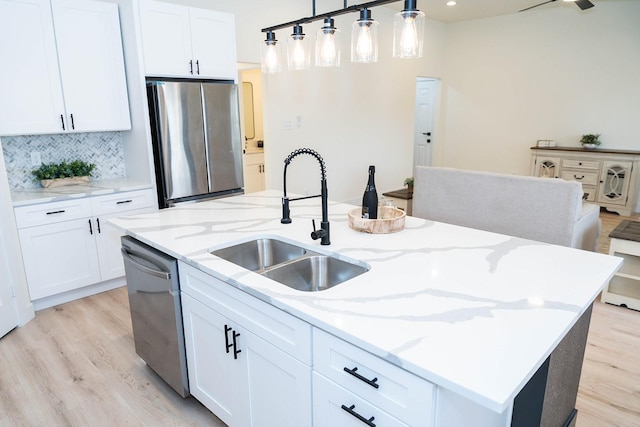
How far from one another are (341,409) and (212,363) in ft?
2.59

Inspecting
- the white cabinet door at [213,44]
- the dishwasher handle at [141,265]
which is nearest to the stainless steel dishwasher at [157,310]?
the dishwasher handle at [141,265]

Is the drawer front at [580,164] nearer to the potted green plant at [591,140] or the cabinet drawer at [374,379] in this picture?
the potted green plant at [591,140]

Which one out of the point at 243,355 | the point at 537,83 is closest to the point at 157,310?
the point at 243,355

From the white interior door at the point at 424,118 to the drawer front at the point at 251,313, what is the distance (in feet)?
21.2

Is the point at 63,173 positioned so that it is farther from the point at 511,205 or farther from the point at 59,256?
the point at 511,205

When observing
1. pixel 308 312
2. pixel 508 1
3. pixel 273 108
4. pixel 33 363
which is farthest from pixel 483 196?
pixel 508 1

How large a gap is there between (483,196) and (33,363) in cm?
320

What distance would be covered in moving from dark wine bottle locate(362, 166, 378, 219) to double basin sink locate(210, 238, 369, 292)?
391 mm

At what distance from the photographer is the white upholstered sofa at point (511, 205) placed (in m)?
2.86

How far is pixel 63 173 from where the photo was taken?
342 cm

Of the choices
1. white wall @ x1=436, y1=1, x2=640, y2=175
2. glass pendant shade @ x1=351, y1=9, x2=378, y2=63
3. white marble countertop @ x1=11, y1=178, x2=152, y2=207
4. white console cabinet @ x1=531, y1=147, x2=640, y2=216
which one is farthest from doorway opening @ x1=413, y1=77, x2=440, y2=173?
glass pendant shade @ x1=351, y1=9, x2=378, y2=63

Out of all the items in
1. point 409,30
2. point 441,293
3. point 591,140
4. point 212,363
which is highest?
point 409,30

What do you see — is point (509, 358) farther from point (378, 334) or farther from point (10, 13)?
point (10, 13)

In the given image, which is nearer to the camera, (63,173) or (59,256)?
(59,256)
